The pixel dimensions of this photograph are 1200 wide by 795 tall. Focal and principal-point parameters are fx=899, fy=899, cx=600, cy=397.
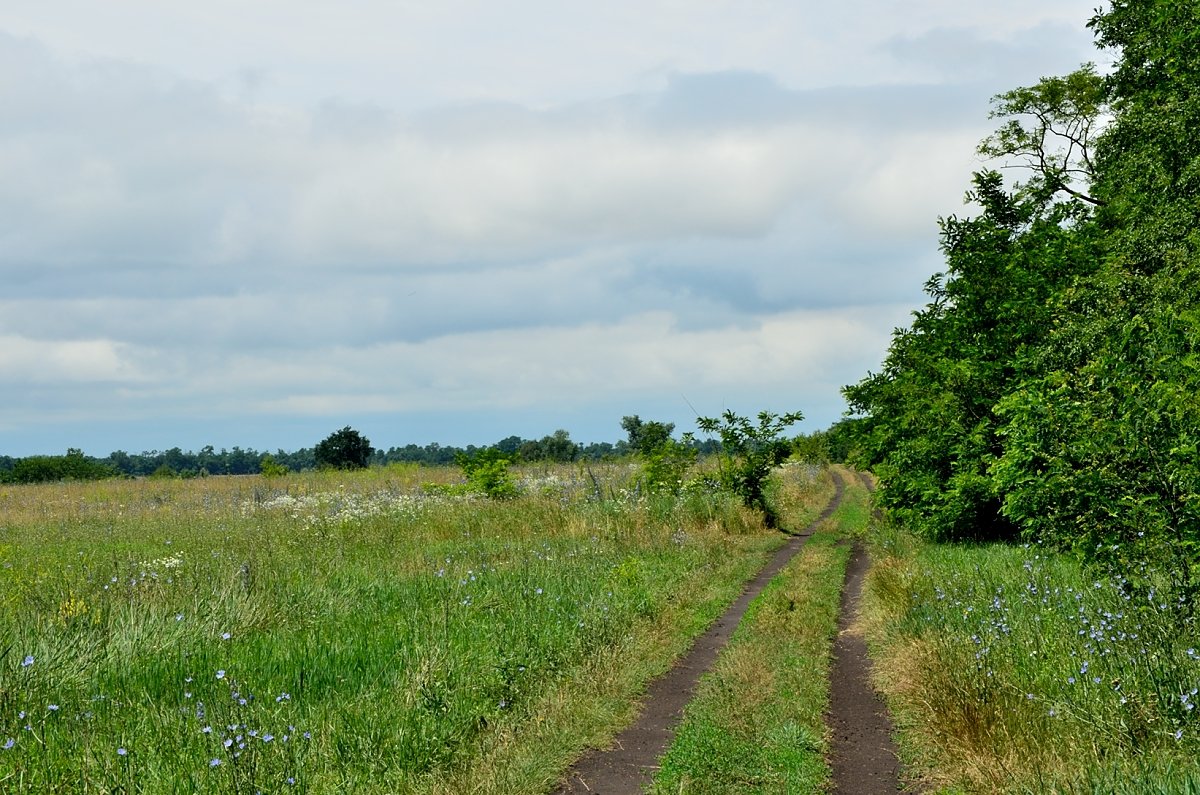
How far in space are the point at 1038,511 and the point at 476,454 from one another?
18132 mm

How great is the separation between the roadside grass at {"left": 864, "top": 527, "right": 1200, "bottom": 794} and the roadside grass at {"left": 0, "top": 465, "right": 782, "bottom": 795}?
2.92 m

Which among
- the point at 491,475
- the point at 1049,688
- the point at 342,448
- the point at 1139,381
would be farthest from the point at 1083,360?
the point at 342,448

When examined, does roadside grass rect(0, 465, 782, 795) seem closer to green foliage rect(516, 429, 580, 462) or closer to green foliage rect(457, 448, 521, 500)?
green foliage rect(457, 448, 521, 500)

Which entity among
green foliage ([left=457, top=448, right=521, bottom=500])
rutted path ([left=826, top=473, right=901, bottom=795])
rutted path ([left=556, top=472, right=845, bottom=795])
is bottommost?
rutted path ([left=826, top=473, right=901, bottom=795])

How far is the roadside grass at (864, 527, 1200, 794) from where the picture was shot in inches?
249

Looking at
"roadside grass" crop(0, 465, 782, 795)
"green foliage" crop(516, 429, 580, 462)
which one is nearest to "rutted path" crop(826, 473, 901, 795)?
"roadside grass" crop(0, 465, 782, 795)

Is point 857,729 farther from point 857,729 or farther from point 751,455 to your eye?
point 751,455

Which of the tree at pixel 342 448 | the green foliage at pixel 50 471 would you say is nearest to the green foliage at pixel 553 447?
the tree at pixel 342 448

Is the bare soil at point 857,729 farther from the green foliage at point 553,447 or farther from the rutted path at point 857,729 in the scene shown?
the green foliage at point 553,447

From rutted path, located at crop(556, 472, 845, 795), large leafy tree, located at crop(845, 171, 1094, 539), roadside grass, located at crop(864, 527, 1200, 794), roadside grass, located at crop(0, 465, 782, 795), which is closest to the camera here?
roadside grass, located at crop(864, 527, 1200, 794)

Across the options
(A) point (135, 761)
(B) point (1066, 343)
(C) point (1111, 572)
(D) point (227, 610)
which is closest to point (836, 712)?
(C) point (1111, 572)

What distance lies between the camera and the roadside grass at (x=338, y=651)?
6863mm

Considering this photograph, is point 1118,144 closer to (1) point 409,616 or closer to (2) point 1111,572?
(2) point 1111,572

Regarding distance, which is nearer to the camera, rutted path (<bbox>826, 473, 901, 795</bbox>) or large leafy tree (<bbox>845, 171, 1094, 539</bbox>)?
rutted path (<bbox>826, 473, 901, 795</bbox>)
